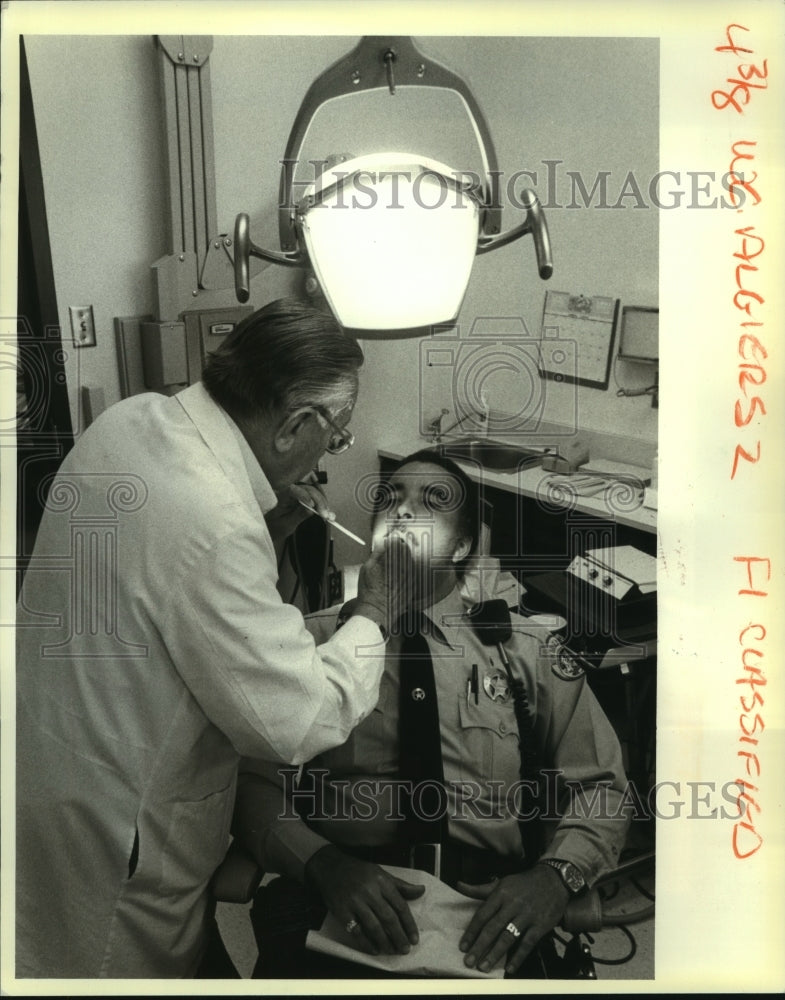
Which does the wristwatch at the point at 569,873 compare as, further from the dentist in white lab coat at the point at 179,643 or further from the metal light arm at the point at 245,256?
the metal light arm at the point at 245,256

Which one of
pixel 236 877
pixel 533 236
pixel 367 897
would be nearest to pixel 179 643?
pixel 236 877

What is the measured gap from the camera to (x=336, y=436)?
161 centimetres

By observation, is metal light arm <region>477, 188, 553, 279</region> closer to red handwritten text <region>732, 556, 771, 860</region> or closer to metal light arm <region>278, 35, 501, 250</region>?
metal light arm <region>278, 35, 501, 250</region>

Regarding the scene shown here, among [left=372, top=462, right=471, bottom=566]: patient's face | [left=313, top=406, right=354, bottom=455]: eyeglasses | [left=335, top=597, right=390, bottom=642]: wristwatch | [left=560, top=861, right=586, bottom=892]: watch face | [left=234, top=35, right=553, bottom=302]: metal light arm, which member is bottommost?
[left=560, top=861, right=586, bottom=892]: watch face

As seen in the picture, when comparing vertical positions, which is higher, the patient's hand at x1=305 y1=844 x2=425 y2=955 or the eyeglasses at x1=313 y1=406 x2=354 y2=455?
the eyeglasses at x1=313 y1=406 x2=354 y2=455

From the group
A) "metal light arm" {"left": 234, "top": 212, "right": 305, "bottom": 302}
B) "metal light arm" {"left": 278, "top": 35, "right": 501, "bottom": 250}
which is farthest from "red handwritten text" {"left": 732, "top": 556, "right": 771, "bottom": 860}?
"metal light arm" {"left": 234, "top": 212, "right": 305, "bottom": 302}

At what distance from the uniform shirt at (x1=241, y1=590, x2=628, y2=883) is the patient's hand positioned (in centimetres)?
3

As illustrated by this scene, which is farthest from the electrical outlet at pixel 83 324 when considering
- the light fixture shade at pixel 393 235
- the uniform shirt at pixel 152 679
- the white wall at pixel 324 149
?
the light fixture shade at pixel 393 235

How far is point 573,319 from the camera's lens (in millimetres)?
1632

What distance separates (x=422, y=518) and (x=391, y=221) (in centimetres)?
48

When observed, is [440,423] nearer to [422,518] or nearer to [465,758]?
[422,518]

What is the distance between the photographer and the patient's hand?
1595 millimetres

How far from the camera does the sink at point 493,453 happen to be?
1.62 meters

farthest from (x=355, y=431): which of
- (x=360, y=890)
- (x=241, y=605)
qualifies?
(x=360, y=890)
